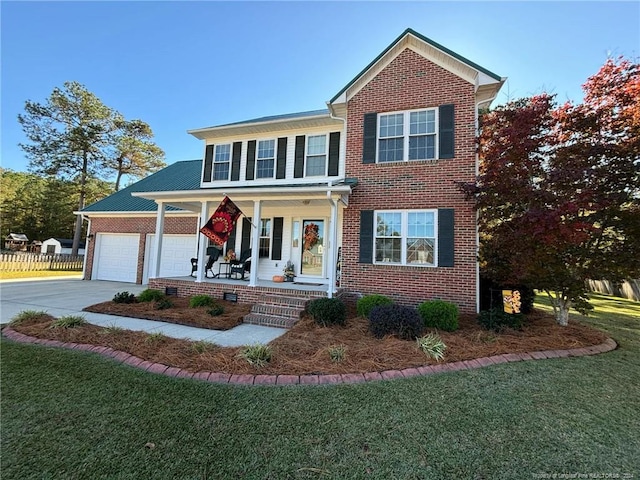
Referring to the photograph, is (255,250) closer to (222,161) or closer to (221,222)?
(221,222)

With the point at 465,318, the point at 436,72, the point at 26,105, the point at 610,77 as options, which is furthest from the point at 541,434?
the point at 26,105

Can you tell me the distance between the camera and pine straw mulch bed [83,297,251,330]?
21.8ft

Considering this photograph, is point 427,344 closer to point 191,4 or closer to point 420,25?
point 420,25

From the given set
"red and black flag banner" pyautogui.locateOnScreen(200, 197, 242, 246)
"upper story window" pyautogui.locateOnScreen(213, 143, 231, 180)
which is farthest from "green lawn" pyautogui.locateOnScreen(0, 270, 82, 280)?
"red and black flag banner" pyautogui.locateOnScreen(200, 197, 242, 246)

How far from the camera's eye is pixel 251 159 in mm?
10375

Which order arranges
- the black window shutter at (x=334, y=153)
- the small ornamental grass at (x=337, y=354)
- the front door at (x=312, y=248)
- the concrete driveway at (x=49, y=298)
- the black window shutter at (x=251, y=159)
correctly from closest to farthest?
the small ornamental grass at (x=337, y=354)
the concrete driveway at (x=49, y=298)
the black window shutter at (x=334, y=153)
the front door at (x=312, y=248)
the black window shutter at (x=251, y=159)

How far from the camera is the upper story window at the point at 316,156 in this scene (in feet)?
31.1

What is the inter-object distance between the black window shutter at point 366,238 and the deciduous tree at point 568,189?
8.40 feet

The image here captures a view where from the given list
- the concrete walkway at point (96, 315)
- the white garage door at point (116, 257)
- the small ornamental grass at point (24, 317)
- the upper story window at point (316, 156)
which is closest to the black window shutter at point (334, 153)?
the upper story window at point (316, 156)

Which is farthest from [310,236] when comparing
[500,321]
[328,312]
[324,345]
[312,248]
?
[500,321]

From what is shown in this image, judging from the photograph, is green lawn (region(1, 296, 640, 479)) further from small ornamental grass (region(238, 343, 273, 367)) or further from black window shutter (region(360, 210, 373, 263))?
black window shutter (region(360, 210, 373, 263))

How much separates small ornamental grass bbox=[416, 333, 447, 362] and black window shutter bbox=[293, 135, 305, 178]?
6498 mm

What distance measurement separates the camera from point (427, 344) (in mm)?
4914

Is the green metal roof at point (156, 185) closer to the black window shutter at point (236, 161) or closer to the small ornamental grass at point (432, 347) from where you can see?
the black window shutter at point (236, 161)
